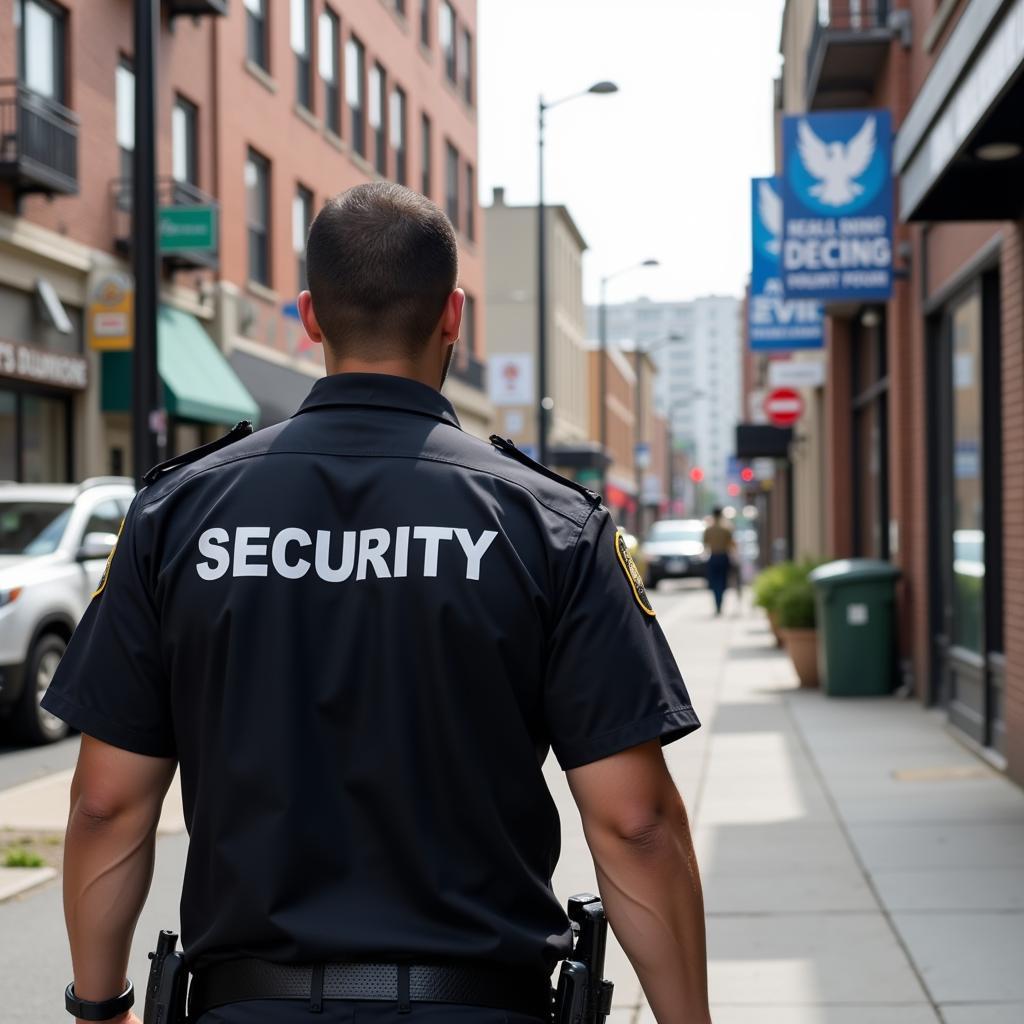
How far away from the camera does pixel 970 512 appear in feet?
38.5

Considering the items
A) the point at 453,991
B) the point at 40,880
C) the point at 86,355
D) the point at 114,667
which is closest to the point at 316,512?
the point at 114,667

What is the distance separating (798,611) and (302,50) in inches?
663

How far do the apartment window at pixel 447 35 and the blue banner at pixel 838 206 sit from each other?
26368 mm

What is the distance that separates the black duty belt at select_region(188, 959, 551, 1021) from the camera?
206cm

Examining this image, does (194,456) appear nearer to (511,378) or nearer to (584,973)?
(584,973)

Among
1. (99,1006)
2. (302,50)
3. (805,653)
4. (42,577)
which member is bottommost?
(805,653)

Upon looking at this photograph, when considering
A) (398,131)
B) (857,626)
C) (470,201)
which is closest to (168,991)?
(857,626)

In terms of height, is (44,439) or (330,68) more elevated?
(330,68)

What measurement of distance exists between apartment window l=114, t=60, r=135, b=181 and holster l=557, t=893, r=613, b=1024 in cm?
2031

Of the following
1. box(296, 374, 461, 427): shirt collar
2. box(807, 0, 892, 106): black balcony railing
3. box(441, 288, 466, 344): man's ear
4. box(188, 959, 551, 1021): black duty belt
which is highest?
box(807, 0, 892, 106): black balcony railing

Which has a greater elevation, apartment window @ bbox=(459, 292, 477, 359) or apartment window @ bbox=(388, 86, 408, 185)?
apartment window @ bbox=(388, 86, 408, 185)

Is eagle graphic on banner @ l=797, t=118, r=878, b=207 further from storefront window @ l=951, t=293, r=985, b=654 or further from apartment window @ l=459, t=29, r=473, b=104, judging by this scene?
apartment window @ l=459, t=29, r=473, b=104

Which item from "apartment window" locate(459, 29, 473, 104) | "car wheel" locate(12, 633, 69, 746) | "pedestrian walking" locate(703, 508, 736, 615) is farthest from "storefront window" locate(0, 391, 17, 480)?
→ "apartment window" locate(459, 29, 473, 104)

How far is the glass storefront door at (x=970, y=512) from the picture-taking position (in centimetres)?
1085
